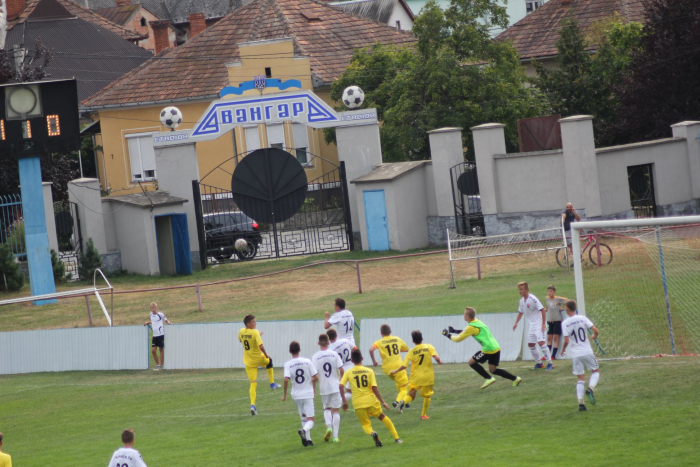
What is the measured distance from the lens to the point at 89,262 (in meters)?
28.6

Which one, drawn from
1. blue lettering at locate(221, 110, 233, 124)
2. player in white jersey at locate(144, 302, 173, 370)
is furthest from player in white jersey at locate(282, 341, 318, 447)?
blue lettering at locate(221, 110, 233, 124)

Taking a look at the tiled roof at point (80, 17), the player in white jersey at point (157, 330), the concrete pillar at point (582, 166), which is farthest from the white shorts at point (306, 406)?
the tiled roof at point (80, 17)

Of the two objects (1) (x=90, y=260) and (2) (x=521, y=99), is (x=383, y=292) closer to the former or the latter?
(1) (x=90, y=260)

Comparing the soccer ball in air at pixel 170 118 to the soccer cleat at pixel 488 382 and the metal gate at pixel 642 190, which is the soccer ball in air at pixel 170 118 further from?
the soccer cleat at pixel 488 382

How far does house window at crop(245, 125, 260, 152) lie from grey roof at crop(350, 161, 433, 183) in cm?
1509

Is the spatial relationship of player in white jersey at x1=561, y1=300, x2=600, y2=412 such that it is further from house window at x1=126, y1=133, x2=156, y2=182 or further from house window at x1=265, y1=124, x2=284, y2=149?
house window at x1=126, y1=133, x2=156, y2=182

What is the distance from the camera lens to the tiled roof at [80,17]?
217ft

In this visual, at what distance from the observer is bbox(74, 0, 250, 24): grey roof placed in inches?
3371

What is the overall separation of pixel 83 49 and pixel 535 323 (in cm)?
5514

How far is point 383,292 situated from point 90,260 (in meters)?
10.4

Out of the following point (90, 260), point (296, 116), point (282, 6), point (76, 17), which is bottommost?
point (90, 260)

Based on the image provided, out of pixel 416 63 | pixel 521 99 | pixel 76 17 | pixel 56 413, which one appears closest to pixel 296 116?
pixel 416 63

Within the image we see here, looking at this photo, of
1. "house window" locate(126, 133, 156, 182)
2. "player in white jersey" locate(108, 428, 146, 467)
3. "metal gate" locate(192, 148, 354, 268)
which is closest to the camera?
"player in white jersey" locate(108, 428, 146, 467)

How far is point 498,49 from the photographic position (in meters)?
36.8
